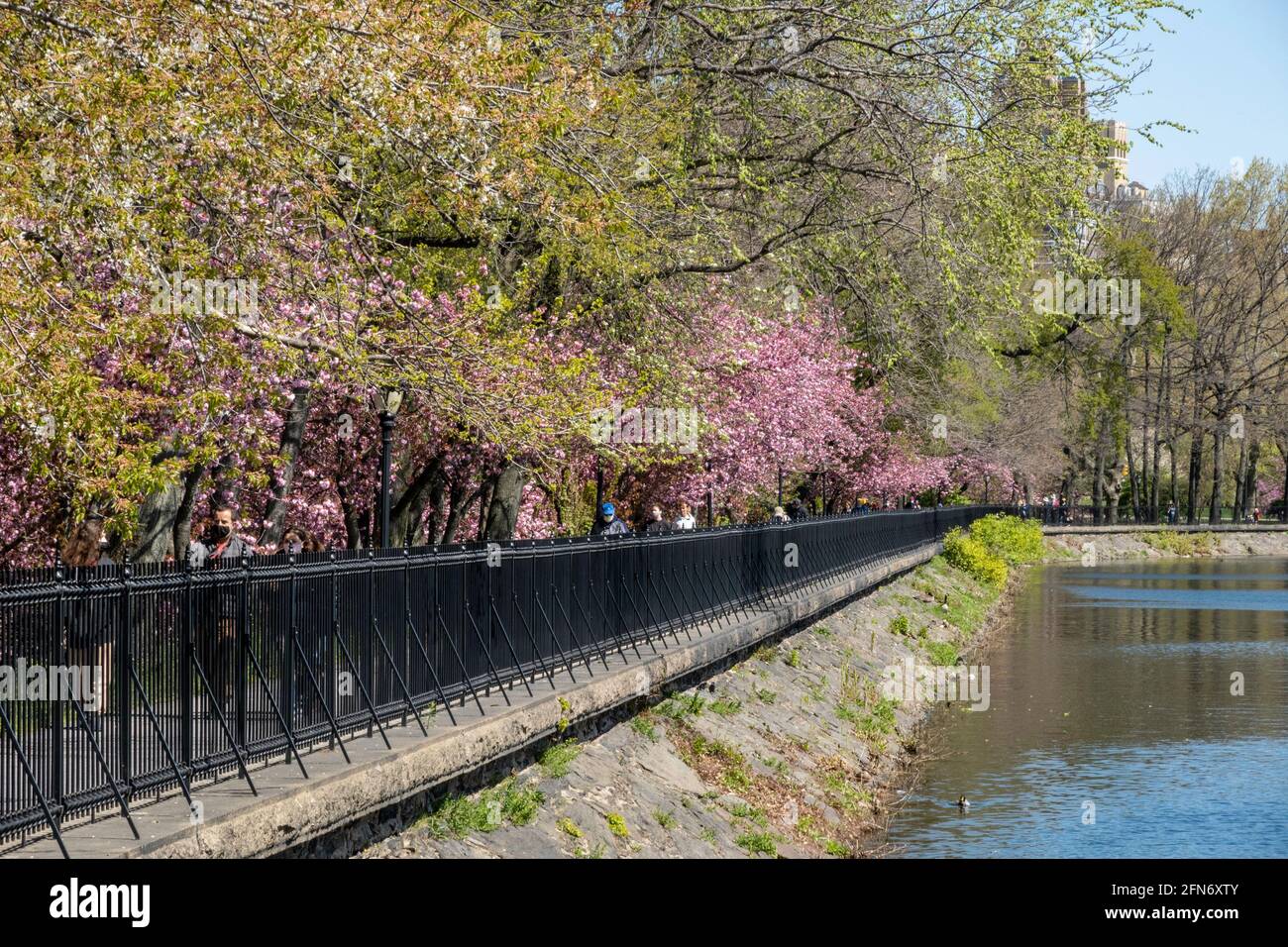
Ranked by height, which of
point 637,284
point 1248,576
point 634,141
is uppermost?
point 634,141

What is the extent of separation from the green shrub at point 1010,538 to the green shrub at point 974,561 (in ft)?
11.7

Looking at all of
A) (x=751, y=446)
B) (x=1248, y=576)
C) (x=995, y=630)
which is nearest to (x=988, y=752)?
(x=751, y=446)

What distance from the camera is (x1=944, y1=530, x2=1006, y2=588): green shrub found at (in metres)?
55.5

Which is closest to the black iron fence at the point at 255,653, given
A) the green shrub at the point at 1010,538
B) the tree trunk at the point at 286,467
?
the tree trunk at the point at 286,467

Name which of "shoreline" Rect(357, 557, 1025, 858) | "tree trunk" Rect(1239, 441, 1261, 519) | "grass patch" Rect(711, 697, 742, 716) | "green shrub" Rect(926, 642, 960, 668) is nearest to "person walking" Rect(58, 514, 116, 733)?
"shoreline" Rect(357, 557, 1025, 858)

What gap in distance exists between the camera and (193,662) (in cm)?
1023

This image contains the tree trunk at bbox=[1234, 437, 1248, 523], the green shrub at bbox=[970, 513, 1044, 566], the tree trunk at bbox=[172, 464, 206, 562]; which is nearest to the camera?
the tree trunk at bbox=[172, 464, 206, 562]

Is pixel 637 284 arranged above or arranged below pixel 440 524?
above

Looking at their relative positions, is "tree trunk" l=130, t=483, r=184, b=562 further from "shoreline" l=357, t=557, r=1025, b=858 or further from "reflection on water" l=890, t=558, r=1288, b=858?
"reflection on water" l=890, t=558, r=1288, b=858

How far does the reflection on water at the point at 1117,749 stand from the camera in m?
19.2

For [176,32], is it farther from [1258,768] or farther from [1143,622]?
[1143,622]

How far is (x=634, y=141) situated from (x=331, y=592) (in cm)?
1182

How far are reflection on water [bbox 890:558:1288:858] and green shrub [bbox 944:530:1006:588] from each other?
22.5ft

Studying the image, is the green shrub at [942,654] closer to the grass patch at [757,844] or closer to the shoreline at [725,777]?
the shoreline at [725,777]
